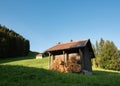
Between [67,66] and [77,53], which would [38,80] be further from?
[77,53]

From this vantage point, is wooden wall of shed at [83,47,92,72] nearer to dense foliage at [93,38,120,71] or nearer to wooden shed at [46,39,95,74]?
wooden shed at [46,39,95,74]

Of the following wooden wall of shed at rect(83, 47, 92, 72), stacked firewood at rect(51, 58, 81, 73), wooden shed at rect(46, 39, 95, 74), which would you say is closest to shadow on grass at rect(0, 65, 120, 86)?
stacked firewood at rect(51, 58, 81, 73)

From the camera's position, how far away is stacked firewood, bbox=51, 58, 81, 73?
122 ft

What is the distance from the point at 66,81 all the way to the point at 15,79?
4243 mm

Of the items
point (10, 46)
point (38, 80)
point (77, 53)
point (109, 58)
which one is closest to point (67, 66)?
point (77, 53)

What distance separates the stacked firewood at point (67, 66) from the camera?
37188 mm

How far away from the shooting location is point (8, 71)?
76.0ft

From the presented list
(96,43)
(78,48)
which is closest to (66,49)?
(78,48)

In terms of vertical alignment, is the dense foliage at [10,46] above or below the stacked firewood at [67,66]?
above

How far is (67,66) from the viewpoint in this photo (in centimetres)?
3756

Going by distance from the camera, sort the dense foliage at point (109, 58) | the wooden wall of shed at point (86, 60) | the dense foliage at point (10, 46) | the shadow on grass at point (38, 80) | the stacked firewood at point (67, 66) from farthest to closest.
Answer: the dense foliage at point (10, 46)
the dense foliage at point (109, 58)
the wooden wall of shed at point (86, 60)
the stacked firewood at point (67, 66)
the shadow on grass at point (38, 80)

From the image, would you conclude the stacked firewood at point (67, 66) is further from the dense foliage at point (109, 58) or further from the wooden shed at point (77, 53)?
the dense foliage at point (109, 58)

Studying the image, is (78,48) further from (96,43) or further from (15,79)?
(96,43)

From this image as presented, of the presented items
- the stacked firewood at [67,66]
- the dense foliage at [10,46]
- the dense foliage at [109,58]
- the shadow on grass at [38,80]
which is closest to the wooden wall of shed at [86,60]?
the stacked firewood at [67,66]
